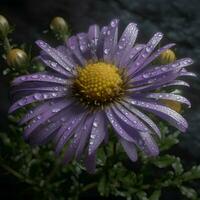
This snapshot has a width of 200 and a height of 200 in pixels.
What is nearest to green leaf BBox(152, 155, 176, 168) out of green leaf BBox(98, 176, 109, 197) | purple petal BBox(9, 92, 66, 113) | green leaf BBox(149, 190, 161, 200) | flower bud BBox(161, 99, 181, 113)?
green leaf BBox(149, 190, 161, 200)

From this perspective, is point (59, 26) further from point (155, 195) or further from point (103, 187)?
point (155, 195)

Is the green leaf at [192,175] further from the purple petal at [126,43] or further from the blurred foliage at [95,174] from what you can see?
the purple petal at [126,43]

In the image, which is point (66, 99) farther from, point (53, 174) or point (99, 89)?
point (53, 174)

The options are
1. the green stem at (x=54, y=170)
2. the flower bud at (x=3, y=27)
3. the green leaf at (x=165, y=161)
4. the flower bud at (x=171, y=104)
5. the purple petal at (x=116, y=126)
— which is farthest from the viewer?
the green stem at (x=54, y=170)

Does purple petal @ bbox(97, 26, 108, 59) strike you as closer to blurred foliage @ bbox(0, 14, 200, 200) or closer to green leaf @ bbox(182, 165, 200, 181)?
blurred foliage @ bbox(0, 14, 200, 200)

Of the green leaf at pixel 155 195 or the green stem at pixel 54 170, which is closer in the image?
the green leaf at pixel 155 195

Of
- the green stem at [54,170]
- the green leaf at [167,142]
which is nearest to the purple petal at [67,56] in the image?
the green leaf at [167,142]

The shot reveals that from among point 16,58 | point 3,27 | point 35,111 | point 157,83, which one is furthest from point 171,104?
point 3,27
